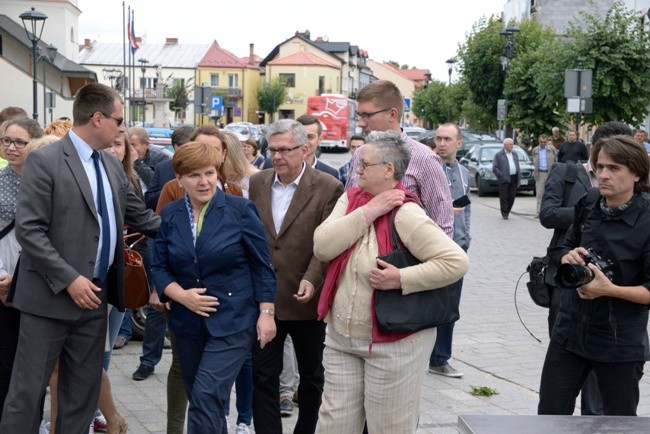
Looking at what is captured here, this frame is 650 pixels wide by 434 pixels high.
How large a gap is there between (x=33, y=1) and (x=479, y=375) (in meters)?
70.1

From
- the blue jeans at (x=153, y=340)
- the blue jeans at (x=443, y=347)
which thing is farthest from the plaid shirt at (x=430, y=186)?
the blue jeans at (x=153, y=340)

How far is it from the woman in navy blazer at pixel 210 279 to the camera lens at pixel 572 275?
147 centimetres

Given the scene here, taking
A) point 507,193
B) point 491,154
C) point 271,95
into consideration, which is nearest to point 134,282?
point 507,193

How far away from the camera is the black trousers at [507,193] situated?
2423 centimetres

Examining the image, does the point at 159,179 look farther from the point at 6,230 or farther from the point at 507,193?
the point at 507,193

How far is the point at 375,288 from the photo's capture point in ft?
15.4

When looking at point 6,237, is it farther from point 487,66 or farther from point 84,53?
point 84,53

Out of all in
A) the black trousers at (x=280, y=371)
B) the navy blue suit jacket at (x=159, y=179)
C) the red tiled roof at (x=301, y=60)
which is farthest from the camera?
the red tiled roof at (x=301, y=60)

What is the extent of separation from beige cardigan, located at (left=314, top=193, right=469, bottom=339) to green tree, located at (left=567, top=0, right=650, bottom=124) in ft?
83.1

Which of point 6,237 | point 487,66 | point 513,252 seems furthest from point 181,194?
point 487,66

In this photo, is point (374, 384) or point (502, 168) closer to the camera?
point (374, 384)

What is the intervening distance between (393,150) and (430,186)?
0.72 meters

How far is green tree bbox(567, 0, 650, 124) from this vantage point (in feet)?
95.3

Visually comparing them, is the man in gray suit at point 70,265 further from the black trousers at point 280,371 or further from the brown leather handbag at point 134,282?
the black trousers at point 280,371
